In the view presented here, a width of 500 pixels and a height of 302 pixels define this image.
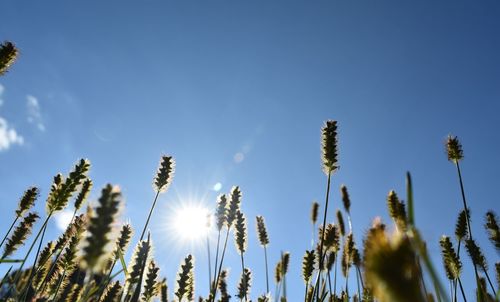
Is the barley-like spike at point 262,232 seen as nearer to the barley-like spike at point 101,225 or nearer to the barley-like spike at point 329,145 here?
the barley-like spike at point 329,145

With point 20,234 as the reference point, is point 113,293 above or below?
below

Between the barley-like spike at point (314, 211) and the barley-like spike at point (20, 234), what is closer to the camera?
the barley-like spike at point (20, 234)

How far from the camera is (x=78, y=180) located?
16.7 ft

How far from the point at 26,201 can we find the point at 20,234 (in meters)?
0.54

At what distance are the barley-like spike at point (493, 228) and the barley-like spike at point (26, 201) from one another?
24.4 feet

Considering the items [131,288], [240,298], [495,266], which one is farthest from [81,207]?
[495,266]

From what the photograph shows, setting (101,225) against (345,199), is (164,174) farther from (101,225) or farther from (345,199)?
(345,199)

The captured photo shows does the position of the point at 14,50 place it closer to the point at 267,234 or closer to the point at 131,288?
the point at 131,288

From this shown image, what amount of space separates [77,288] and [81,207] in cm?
140

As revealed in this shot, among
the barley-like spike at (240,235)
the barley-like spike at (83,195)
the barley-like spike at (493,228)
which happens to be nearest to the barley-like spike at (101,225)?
the barley-like spike at (83,195)

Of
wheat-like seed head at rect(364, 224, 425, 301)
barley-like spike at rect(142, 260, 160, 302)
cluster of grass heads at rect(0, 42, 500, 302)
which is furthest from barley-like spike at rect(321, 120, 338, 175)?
wheat-like seed head at rect(364, 224, 425, 301)

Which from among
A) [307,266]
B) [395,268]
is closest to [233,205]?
[307,266]

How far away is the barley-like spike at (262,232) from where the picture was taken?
340 inches

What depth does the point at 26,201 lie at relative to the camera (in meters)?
5.81
